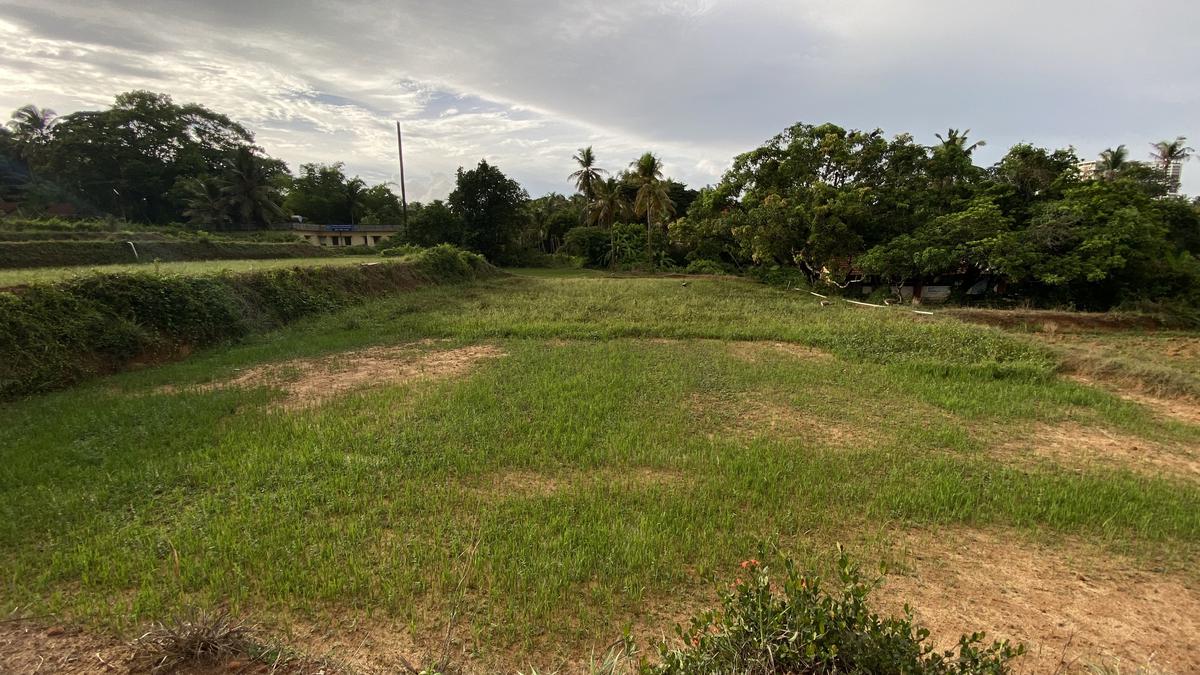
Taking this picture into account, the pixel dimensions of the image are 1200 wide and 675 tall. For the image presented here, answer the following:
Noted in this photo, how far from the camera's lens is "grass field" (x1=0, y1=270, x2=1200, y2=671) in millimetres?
2975

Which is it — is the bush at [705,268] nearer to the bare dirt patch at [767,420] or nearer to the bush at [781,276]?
the bush at [781,276]

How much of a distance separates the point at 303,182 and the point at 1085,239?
192ft

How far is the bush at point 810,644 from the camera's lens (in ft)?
6.28

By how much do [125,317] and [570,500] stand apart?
9763 millimetres

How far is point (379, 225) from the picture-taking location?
149 ft

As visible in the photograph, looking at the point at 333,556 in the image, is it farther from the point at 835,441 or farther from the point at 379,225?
the point at 379,225

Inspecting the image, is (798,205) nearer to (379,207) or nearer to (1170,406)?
(1170,406)

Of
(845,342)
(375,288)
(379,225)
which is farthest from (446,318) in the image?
(379,225)

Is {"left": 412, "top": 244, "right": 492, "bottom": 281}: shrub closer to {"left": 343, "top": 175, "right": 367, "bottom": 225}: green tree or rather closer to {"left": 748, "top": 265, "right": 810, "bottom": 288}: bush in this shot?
{"left": 748, "top": 265, "right": 810, "bottom": 288}: bush

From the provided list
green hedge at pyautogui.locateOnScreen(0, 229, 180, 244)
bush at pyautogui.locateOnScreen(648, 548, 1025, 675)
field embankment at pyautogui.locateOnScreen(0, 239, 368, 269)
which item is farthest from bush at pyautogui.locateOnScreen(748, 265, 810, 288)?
green hedge at pyautogui.locateOnScreen(0, 229, 180, 244)

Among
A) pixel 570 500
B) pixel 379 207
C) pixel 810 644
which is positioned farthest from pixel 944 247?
pixel 379 207

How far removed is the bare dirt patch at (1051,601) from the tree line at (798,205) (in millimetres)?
17123

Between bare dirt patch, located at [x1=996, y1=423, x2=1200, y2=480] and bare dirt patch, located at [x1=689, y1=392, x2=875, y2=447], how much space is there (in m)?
1.65

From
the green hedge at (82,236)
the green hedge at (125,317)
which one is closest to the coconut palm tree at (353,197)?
the green hedge at (82,236)
